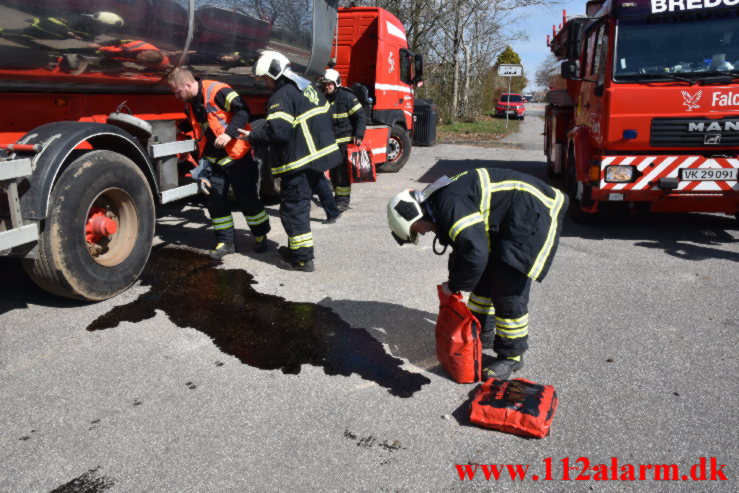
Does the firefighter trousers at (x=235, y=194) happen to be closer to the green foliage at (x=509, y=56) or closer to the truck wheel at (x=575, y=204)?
the truck wheel at (x=575, y=204)

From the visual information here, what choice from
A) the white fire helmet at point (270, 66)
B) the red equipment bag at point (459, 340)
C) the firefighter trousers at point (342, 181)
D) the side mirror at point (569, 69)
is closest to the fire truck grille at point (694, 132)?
the side mirror at point (569, 69)

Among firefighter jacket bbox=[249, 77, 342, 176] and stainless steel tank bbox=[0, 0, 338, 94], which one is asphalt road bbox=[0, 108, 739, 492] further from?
stainless steel tank bbox=[0, 0, 338, 94]

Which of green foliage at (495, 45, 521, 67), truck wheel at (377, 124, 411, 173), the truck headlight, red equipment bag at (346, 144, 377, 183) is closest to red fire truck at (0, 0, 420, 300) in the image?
red equipment bag at (346, 144, 377, 183)

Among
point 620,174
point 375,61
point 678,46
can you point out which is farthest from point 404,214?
point 375,61

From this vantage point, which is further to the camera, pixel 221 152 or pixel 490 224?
pixel 221 152

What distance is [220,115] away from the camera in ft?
16.8

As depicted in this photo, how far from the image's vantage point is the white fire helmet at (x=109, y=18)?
3840 millimetres

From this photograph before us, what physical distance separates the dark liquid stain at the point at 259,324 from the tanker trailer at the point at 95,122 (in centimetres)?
33

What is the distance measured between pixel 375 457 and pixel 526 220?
1372 millimetres

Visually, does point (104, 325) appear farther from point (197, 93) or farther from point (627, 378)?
point (627, 378)

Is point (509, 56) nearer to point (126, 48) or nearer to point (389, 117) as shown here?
point (389, 117)

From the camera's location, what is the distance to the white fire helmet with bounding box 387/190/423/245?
2875 mm

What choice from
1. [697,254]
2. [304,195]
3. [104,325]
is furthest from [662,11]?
[104,325]

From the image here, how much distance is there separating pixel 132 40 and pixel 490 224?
3005 millimetres
